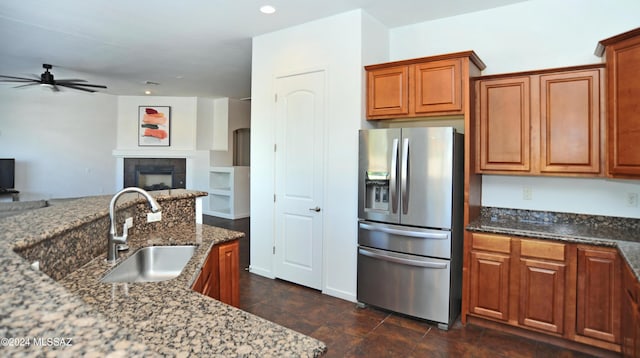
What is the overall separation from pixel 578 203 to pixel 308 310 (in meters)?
2.52

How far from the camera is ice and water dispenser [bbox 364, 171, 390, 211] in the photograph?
325 cm

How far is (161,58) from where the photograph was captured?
5.37 meters

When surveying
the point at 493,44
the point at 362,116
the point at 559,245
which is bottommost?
the point at 559,245

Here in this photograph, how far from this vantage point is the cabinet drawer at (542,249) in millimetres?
2660

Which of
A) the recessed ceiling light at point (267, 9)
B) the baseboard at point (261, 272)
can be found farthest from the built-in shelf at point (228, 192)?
the recessed ceiling light at point (267, 9)

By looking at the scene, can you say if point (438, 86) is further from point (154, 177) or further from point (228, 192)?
point (154, 177)

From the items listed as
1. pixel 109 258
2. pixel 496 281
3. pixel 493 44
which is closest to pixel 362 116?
pixel 493 44

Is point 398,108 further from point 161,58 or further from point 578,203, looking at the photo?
point 161,58

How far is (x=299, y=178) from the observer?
393 centimetres

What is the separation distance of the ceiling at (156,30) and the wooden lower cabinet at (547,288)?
7.23 ft

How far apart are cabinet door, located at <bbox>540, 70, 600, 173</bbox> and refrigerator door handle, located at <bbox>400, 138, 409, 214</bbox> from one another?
1.07 metres

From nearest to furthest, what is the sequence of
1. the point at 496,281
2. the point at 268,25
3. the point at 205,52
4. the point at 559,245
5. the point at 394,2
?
the point at 559,245 < the point at 496,281 < the point at 394,2 < the point at 268,25 < the point at 205,52

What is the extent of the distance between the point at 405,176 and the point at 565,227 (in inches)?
52.4

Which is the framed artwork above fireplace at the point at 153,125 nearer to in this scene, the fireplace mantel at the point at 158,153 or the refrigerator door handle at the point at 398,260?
the fireplace mantel at the point at 158,153
